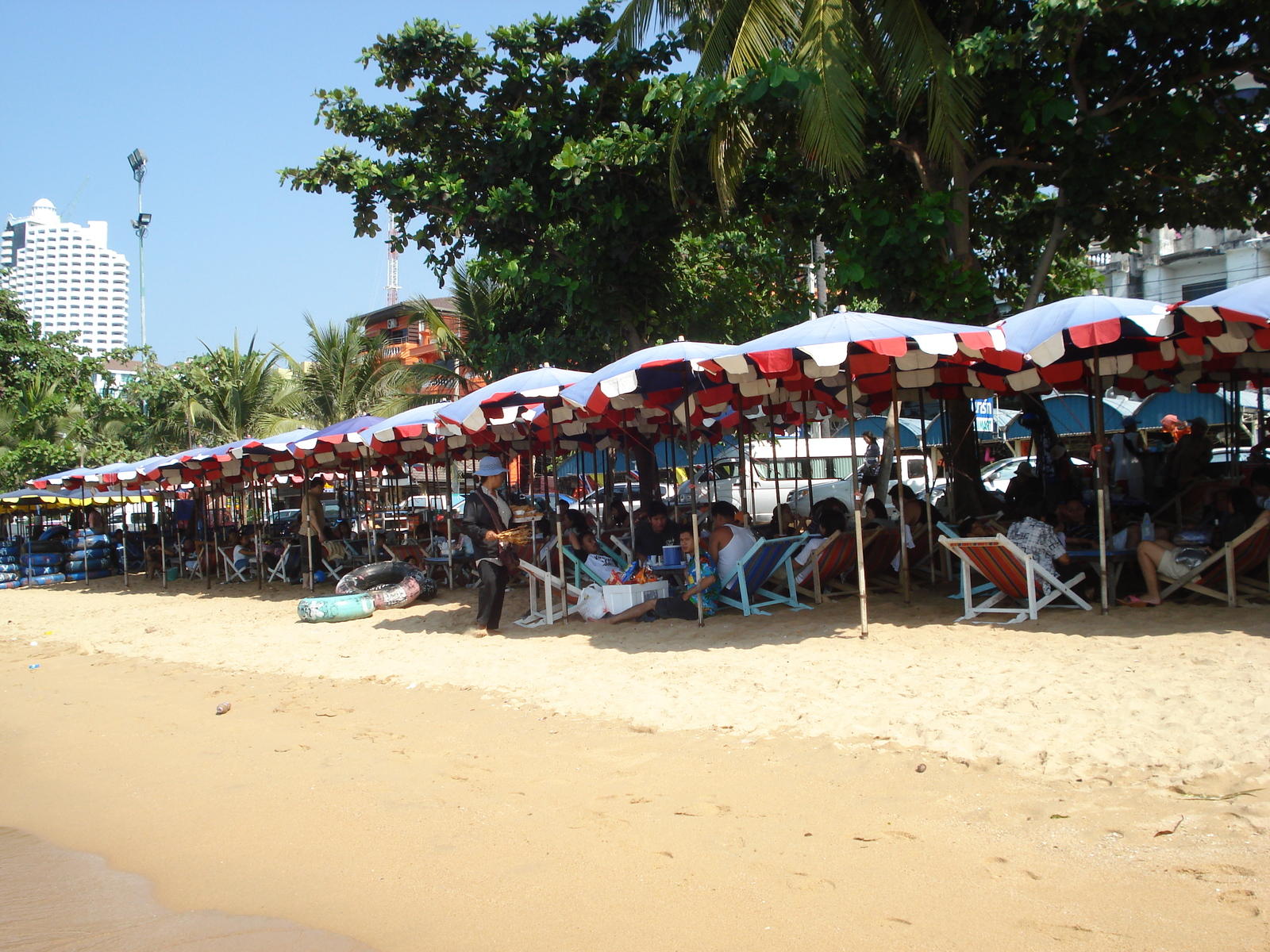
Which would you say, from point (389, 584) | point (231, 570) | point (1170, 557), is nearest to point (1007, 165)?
point (1170, 557)

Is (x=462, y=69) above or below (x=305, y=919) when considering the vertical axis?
above

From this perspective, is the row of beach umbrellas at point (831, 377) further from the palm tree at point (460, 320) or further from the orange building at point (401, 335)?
the orange building at point (401, 335)

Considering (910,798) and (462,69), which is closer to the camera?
(910,798)

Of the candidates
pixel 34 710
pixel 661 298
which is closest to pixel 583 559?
pixel 661 298

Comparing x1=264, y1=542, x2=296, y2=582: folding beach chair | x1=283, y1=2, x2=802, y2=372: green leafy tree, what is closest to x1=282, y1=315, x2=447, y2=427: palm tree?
x1=264, y1=542, x2=296, y2=582: folding beach chair

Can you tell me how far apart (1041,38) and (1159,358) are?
10.6ft

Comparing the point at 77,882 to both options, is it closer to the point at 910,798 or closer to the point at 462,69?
the point at 910,798

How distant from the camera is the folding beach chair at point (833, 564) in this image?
8748 mm

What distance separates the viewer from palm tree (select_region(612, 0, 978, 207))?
9258 millimetres

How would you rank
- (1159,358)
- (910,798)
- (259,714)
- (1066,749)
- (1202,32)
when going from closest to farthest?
1. (910,798)
2. (1066,749)
3. (259,714)
4. (1159,358)
5. (1202,32)

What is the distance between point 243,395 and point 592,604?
1908 centimetres

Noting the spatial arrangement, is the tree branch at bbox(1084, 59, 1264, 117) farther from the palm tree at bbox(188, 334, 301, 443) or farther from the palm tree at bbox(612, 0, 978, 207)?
the palm tree at bbox(188, 334, 301, 443)

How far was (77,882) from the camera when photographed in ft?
13.9

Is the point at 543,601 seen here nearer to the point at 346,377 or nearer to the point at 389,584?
the point at 389,584
